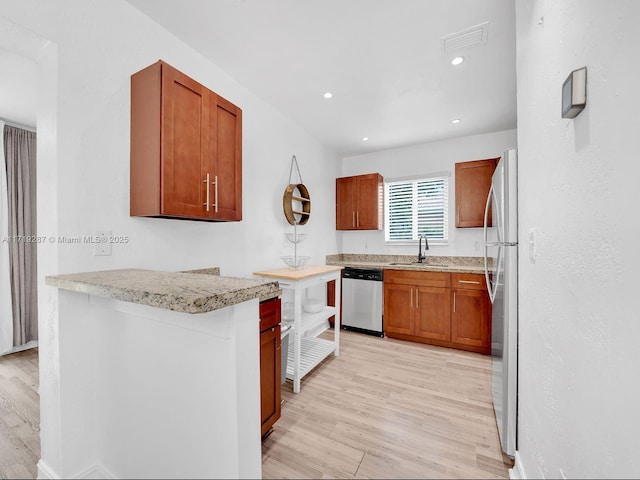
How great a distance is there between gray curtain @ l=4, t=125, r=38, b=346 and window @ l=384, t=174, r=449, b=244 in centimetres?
443

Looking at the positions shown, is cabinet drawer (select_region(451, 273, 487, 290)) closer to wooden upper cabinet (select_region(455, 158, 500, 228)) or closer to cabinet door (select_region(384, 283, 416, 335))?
cabinet door (select_region(384, 283, 416, 335))

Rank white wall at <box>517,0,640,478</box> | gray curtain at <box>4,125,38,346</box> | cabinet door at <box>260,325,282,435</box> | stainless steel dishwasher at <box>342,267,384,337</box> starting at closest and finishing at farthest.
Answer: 1. white wall at <box>517,0,640,478</box>
2. cabinet door at <box>260,325,282,435</box>
3. gray curtain at <box>4,125,38,346</box>
4. stainless steel dishwasher at <box>342,267,384,337</box>

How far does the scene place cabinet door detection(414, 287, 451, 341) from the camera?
3.21m

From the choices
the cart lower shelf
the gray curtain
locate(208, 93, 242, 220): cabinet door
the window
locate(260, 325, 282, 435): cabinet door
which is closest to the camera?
locate(260, 325, 282, 435): cabinet door

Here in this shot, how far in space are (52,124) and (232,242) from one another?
1.34m

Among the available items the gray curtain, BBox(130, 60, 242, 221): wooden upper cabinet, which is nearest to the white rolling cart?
BBox(130, 60, 242, 221): wooden upper cabinet

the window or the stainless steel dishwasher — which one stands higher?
the window

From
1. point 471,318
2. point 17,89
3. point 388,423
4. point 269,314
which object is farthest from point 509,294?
point 17,89

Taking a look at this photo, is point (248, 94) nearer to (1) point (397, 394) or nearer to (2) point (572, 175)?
(2) point (572, 175)

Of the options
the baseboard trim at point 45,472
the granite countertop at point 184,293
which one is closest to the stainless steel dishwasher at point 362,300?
the granite countertop at point 184,293

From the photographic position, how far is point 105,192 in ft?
4.93

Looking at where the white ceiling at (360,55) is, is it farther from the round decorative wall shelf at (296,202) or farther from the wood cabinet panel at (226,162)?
the round decorative wall shelf at (296,202)

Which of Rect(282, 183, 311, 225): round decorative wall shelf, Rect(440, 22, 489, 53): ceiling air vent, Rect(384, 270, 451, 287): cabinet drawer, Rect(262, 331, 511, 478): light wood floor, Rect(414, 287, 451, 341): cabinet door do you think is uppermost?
Rect(440, 22, 489, 53): ceiling air vent

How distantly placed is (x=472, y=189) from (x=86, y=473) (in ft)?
13.5
